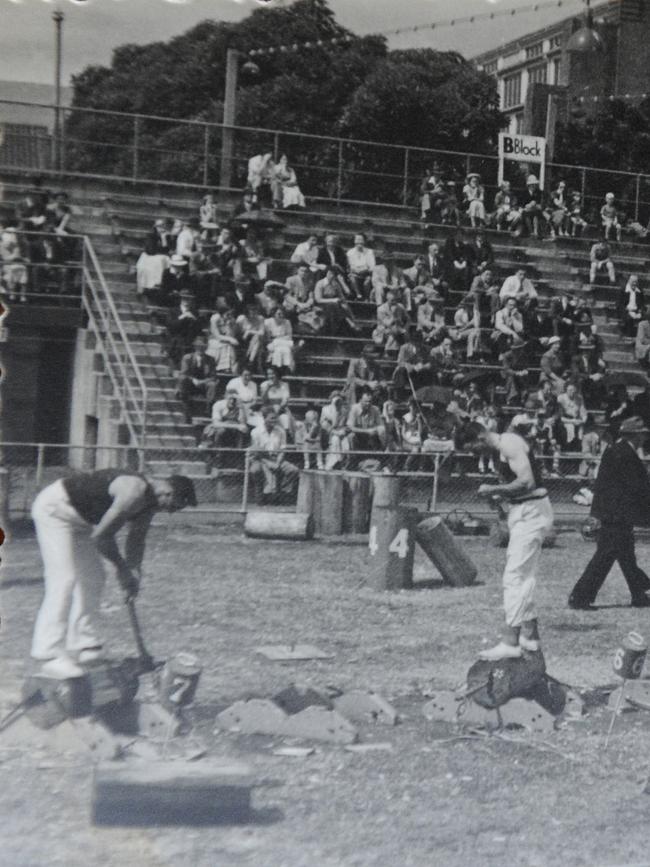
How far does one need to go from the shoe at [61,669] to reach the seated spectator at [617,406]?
229 inches

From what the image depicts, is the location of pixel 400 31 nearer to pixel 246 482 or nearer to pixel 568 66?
pixel 568 66

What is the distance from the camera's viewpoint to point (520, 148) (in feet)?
33.1

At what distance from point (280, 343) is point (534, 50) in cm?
453

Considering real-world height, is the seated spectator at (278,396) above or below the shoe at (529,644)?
above

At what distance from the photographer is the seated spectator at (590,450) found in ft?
39.6

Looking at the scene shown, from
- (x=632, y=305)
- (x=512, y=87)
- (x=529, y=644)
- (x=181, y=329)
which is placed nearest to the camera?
(x=529, y=644)

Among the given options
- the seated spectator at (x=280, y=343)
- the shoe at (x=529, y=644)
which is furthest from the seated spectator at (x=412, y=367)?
the shoe at (x=529, y=644)

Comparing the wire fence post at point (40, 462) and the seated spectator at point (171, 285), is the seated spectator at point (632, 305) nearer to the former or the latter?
the seated spectator at point (171, 285)

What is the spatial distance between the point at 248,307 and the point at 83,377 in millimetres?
4761

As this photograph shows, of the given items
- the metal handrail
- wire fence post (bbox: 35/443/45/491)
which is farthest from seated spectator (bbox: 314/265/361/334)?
wire fence post (bbox: 35/443/45/491)

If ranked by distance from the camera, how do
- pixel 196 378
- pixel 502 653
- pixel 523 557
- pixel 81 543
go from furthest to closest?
pixel 196 378, pixel 523 557, pixel 502 653, pixel 81 543

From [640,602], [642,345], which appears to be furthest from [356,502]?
[642,345]

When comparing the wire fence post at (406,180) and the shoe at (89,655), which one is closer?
the shoe at (89,655)

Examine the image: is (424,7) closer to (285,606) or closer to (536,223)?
(536,223)
